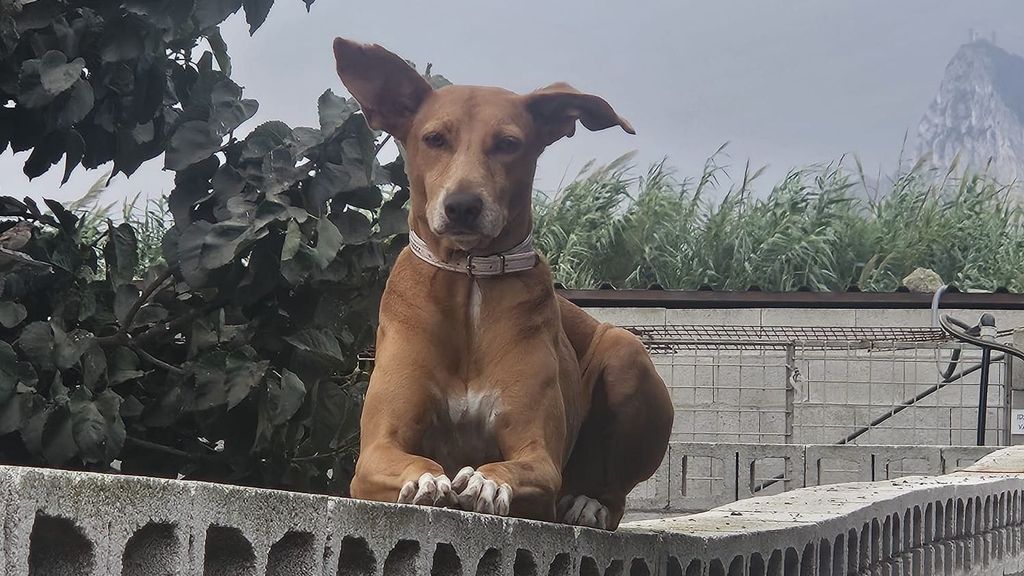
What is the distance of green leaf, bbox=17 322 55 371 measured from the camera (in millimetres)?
3709

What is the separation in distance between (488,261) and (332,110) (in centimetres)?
119

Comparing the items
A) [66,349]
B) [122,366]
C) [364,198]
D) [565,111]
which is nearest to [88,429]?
[66,349]

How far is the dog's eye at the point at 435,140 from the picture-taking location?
2828 mm

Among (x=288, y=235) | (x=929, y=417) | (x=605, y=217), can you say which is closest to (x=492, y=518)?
(x=288, y=235)

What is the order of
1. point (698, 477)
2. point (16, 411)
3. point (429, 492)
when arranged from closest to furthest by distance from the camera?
point (429, 492), point (16, 411), point (698, 477)

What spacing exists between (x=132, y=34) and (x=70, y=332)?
856 millimetres

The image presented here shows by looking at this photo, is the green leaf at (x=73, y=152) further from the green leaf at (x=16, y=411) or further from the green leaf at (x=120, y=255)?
the green leaf at (x=16, y=411)

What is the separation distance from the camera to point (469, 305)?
288 cm

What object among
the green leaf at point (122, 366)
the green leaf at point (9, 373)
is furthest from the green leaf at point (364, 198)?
the green leaf at point (9, 373)

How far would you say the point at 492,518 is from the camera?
7.63 ft

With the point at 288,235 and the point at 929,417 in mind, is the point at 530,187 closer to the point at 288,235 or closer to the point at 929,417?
the point at 288,235

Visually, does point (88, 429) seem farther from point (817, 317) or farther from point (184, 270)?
point (817, 317)

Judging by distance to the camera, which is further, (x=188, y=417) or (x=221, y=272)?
(x=188, y=417)

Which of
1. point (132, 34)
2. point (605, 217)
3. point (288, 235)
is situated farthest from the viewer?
point (605, 217)
